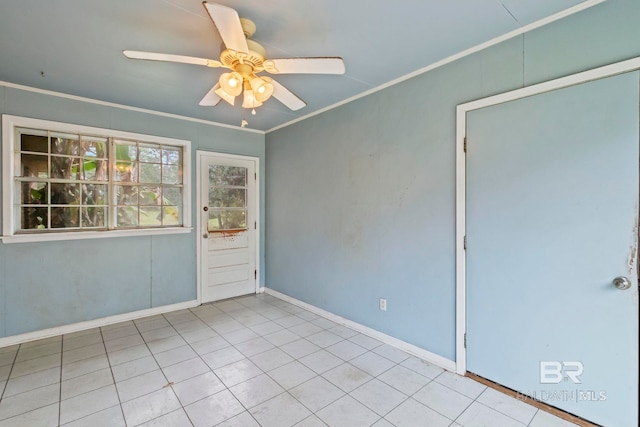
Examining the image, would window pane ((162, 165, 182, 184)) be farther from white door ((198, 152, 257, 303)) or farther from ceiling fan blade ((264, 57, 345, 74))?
ceiling fan blade ((264, 57, 345, 74))

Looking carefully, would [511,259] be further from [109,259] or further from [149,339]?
[109,259]

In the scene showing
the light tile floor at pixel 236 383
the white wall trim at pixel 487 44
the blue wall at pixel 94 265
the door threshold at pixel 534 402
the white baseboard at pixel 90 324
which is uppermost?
the white wall trim at pixel 487 44

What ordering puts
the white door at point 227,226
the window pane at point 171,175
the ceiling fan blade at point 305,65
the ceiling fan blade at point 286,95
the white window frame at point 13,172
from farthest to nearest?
the white door at point 227,226
the window pane at point 171,175
the white window frame at point 13,172
the ceiling fan blade at point 286,95
the ceiling fan blade at point 305,65

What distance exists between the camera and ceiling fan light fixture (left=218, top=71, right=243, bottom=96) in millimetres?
1839

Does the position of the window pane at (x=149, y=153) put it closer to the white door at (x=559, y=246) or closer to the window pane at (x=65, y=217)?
the window pane at (x=65, y=217)

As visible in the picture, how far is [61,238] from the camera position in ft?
10.2

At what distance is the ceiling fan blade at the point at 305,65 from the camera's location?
171 cm

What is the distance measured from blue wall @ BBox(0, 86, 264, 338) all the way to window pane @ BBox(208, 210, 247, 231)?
268mm

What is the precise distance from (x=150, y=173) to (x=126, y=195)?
15.0 inches

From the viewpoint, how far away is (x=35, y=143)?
119 inches

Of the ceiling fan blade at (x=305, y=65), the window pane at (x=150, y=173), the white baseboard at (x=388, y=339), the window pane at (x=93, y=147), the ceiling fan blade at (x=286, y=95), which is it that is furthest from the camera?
the window pane at (x=150, y=173)

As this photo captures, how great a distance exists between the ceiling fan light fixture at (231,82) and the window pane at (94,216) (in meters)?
2.53

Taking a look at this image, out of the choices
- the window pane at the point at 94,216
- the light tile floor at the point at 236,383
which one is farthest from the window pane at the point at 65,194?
the light tile floor at the point at 236,383

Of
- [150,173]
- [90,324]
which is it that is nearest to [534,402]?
[90,324]
